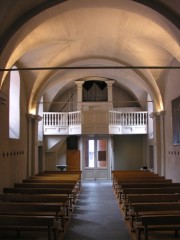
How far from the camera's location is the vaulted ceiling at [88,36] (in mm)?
8113

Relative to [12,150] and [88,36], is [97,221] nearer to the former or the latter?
[12,150]

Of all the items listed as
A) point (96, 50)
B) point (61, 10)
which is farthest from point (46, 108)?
point (61, 10)

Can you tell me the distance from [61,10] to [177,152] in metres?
6.36

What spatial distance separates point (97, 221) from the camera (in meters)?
8.64

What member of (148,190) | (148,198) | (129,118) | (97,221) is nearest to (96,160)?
(129,118)

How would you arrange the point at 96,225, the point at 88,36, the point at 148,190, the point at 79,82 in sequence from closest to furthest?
the point at 96,225, the point at 148,190, the point at 88,36, the point at 79,82

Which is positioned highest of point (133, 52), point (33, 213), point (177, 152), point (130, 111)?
point (133, 52)

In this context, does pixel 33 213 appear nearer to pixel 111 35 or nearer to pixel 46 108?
pixel 111 35

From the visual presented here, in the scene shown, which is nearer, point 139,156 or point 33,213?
point 33,213

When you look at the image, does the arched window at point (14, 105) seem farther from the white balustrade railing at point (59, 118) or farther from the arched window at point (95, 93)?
the arched window at point (95, 93)

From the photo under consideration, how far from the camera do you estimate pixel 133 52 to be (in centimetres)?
1254

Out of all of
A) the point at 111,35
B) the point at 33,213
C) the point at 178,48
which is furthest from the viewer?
the point at 111,35

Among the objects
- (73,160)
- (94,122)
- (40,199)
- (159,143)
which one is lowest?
(40,199)

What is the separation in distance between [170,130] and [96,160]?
871 centimetres
